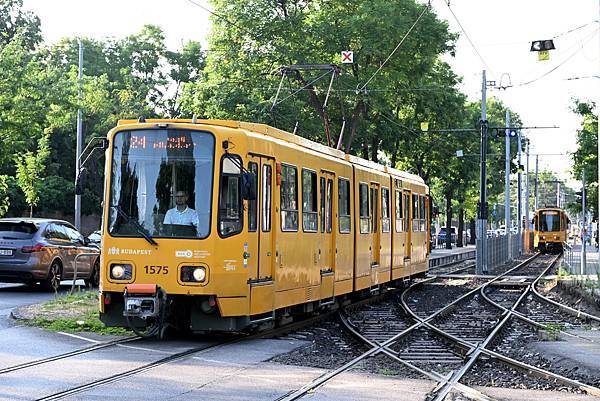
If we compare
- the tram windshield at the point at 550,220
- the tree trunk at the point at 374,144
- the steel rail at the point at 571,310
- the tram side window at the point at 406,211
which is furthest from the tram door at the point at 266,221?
the tram windshield at the point at 550,220

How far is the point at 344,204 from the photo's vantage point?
19453 millimetres

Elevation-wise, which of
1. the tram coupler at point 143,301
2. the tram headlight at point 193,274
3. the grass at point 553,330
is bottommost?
the grass at point 553,330

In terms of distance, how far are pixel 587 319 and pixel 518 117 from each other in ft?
269

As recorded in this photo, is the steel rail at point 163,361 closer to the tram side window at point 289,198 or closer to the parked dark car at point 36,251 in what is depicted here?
the tram side window at point 289,198

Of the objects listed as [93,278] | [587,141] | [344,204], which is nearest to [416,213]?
[93,278]

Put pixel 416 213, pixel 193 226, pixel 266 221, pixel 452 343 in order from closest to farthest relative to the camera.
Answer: pixel 193 226
pixel 266 221
pixel 452 343
pixel 416 213

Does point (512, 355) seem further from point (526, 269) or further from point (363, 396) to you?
point (526, 269)

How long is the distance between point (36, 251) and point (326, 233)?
7228 mm

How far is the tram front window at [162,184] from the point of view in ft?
44.7

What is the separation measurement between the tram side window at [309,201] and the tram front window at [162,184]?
3.14m

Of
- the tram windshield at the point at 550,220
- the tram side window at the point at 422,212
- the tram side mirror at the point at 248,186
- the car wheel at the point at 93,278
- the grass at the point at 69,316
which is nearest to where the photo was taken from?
the tram side mirror at the point at 248,186

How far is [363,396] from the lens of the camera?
10.1 m

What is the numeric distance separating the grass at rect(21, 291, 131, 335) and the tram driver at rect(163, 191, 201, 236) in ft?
6.47

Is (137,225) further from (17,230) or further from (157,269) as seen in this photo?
(17,230)
